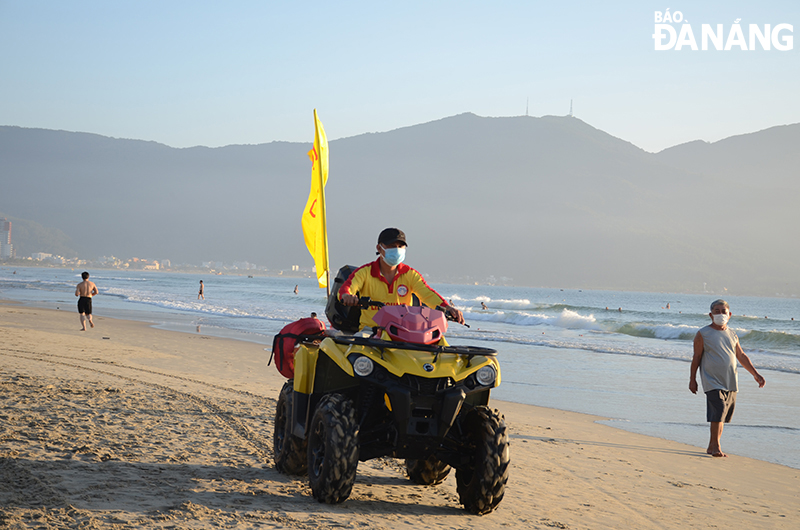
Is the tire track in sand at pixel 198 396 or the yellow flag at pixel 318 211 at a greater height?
the yellow flag at pixel 318 211

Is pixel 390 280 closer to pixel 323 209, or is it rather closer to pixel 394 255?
pixel 394 255

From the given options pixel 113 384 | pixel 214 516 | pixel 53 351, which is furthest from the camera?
pixel 53 351

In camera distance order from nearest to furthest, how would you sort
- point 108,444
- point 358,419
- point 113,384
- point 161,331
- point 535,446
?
point 358,419 → point 108,444 → point 535,446 → point 113,384 → point 161,331

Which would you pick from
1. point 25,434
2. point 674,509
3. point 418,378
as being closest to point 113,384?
point 25,434

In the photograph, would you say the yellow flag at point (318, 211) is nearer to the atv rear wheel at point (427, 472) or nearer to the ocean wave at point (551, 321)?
the atv rear wheel at point (427, 472)

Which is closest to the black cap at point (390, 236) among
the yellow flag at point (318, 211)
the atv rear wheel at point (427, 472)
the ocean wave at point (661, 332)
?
the atv rear wheel at point (427, 472)

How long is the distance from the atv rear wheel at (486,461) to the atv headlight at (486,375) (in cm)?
24

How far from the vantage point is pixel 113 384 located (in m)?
9.33

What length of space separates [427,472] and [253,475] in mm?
1370

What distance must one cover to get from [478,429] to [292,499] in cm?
138

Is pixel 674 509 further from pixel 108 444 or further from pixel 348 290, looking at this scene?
pixel 108 444

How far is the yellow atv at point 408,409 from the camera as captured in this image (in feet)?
13.7

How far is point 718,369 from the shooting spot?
24.4 ft

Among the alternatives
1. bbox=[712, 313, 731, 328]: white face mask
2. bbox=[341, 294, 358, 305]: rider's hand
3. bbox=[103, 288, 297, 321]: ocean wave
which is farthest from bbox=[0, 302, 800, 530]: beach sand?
bbox=[103, 288, 297, 321]: ocean wave
